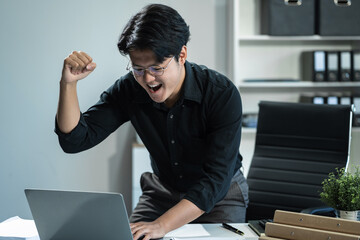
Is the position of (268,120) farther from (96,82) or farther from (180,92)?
(96,82)

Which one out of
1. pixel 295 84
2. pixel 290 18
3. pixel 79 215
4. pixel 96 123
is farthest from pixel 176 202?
pixel 290 18

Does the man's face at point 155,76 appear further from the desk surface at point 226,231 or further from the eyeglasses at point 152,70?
the desk surface at point 226,231

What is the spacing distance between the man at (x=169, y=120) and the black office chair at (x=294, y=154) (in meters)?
0.24

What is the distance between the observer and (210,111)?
183 centimetres

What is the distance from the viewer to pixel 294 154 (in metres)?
2.28

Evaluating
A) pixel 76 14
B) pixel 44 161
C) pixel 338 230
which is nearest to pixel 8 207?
pixel 44 161

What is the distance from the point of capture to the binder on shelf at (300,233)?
4.19 feet

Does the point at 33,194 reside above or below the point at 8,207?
above

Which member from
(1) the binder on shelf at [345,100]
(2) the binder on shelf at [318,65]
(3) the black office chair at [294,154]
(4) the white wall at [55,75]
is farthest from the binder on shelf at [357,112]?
(3) the black office chair at [294,154]

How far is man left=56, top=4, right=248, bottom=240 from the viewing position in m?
1.58

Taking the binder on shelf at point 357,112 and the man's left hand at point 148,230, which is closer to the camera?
the man's left hand at point 148,230

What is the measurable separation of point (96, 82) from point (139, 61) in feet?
6.78

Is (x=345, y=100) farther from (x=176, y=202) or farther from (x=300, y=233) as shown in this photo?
(x=300, y=233)

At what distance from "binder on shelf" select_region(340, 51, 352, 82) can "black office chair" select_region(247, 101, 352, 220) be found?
1390 mm
